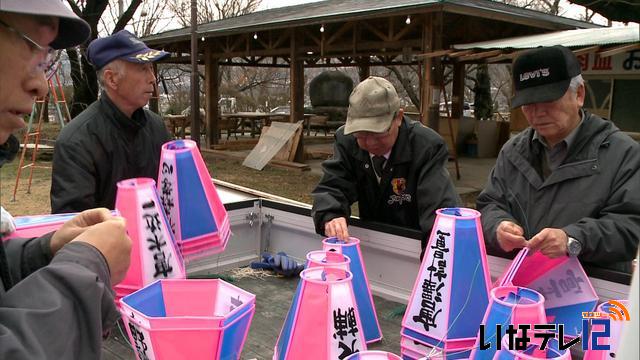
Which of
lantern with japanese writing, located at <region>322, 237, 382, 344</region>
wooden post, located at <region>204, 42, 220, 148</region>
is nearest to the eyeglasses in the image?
lantern with japanese writing, located at <region>322, 237, 382, 344</region>

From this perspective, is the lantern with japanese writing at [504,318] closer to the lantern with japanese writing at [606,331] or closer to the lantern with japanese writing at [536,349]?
the lantern with japanese writing at [536,349]

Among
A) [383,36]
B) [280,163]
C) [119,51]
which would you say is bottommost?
[280,163]

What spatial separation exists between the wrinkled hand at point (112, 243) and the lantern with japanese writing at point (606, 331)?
121cm

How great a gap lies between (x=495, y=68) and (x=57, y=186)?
3450 cm

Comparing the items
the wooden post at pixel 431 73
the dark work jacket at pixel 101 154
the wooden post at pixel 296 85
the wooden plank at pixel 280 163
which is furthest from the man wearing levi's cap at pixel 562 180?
the wooden post at pixel 296 85

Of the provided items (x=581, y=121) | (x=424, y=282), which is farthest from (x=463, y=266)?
(x=581, y=121)

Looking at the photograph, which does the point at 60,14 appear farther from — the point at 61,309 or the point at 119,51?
the point at 119,51

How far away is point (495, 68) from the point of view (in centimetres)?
3356

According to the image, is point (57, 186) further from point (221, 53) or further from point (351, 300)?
point (221, 53)

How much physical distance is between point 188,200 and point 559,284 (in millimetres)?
1376

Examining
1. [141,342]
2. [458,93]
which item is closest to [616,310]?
[141,342]

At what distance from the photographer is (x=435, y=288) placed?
1619mm

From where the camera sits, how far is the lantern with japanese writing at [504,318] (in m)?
1.32

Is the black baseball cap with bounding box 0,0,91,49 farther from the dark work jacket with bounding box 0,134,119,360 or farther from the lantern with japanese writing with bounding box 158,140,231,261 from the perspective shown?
the lantern with japanese writing with bounding box 158,140,231,261
